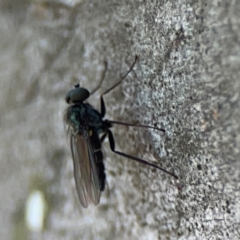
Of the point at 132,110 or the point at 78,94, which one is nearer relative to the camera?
the point at 132,110

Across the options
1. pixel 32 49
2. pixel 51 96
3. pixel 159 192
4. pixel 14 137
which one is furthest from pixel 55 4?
pixel 159 192

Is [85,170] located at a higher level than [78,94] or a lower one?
lower

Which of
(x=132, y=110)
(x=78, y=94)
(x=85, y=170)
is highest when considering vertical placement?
(x=78, y=94)

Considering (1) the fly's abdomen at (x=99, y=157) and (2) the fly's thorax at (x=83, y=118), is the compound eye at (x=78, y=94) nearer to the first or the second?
(2) the fly's thorax at (x=83, y=118)

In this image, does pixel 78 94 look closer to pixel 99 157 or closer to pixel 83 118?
pixel 83 118

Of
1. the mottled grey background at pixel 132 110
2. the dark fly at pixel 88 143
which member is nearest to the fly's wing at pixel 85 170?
the dark fly at pixel 88 143

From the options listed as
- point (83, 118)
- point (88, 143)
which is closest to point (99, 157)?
point (88, 143)

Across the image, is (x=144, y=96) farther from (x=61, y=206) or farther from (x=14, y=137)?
(x=14, y=137)
